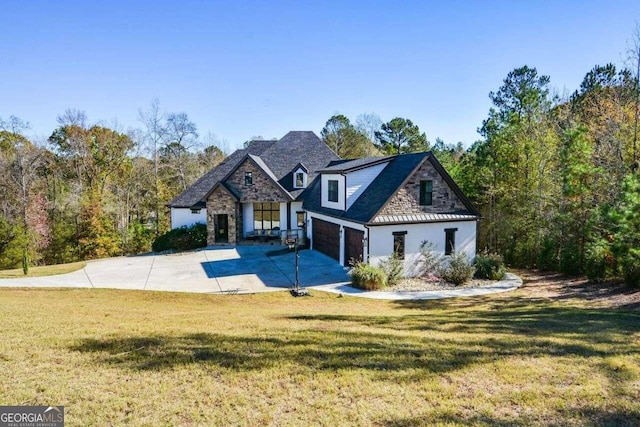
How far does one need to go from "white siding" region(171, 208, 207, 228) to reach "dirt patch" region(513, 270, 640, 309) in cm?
2153

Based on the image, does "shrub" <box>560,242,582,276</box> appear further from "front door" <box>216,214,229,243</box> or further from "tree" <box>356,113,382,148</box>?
"tree" <box>356,113,382,148</box>

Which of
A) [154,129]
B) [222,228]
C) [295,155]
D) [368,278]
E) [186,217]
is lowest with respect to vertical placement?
[368,278]

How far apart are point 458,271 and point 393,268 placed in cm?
301

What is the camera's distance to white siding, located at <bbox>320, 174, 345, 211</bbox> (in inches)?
811

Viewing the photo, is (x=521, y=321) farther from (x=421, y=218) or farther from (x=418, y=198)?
(x=418, y=198)

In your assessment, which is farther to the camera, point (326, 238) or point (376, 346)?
point (326, 238)

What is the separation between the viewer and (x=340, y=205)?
20.9m

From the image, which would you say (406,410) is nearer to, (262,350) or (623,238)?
(262,350)

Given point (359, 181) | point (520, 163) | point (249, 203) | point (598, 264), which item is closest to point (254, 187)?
point (249, 203)

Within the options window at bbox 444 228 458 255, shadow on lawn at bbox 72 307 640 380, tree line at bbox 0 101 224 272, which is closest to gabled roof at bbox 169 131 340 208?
tree line at bbox 0 101 224 272

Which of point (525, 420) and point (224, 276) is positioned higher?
point (525, 420)

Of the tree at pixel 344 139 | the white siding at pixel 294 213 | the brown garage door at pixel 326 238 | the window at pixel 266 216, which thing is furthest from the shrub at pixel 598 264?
the tree at pixel 344 139

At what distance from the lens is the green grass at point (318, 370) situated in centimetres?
474

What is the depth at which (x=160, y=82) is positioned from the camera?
947 inches
